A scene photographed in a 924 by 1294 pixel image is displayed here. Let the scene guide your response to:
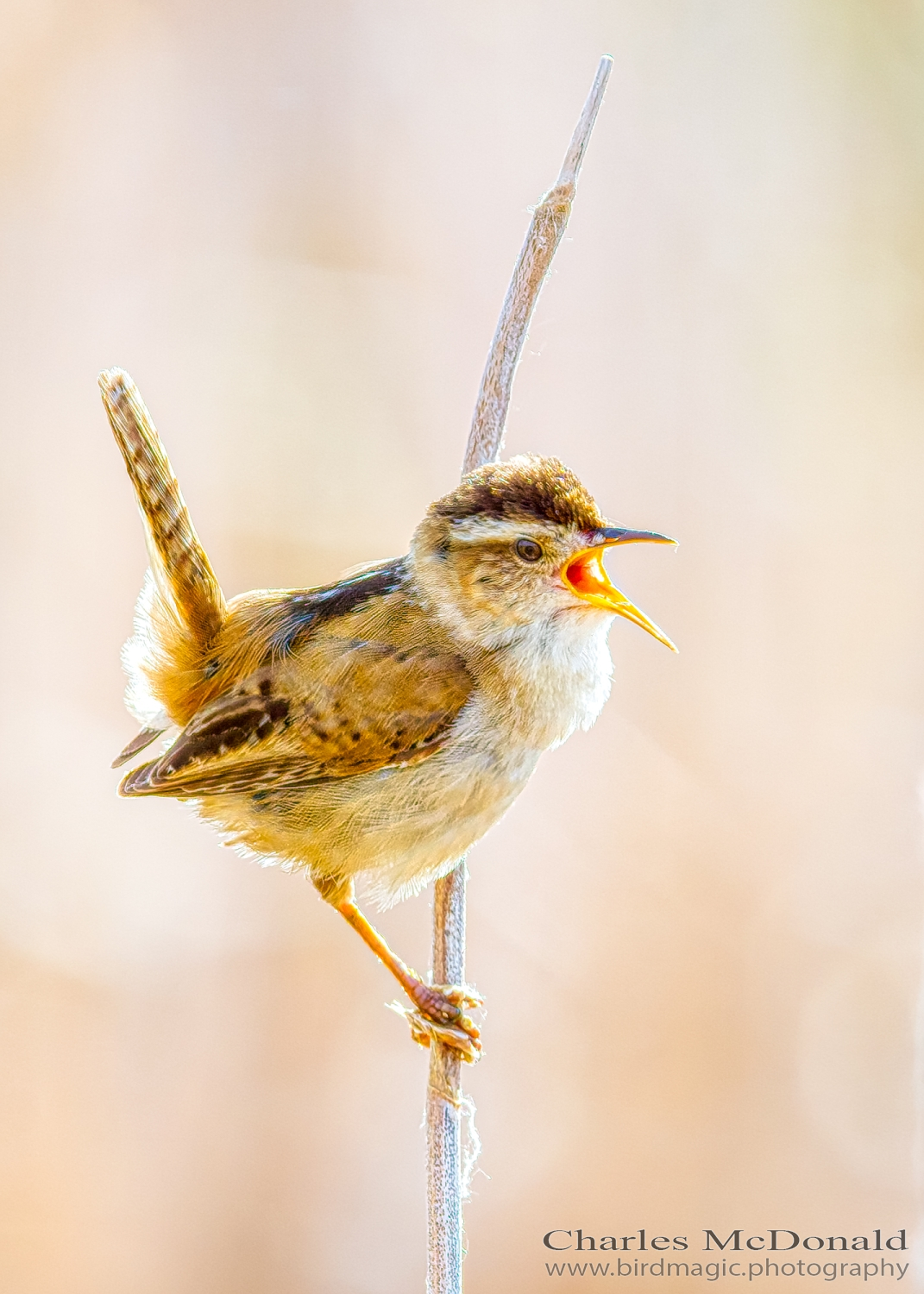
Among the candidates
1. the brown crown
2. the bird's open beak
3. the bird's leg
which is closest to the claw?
the bird's leg

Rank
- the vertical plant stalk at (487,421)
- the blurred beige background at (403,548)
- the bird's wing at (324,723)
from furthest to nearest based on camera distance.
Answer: the blurred beige background at (403,548) → the bird's wing at (324,723) → the vertical plant stalk at (487,421)

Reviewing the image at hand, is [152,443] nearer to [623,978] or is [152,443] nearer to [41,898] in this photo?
[41,898]

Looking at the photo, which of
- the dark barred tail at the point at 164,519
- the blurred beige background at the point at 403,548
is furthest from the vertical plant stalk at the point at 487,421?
the blurred beige background at the point at 403,548

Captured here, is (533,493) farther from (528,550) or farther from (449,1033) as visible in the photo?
(449,1033)

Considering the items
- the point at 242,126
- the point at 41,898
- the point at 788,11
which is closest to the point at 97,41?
the point at 242,126

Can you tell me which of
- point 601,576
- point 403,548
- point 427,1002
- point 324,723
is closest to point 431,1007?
point 427,1002

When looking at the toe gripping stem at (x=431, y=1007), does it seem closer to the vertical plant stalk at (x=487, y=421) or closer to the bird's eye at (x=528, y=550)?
the vertical plant stalk at (x=487, y=421)
